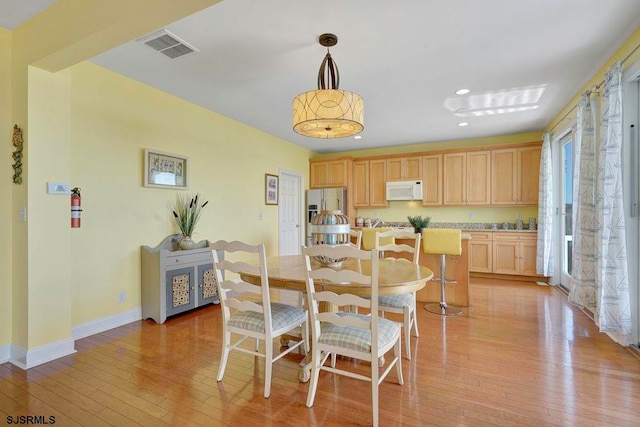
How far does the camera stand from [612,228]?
101 inches

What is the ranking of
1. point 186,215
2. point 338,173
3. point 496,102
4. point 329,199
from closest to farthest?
point 186,215 < point 496,102 < point 329,199 < point 338,173

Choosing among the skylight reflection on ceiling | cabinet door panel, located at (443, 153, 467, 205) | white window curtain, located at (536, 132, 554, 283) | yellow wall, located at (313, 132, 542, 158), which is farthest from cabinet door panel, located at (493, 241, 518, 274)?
the skylight reflection on ceiling

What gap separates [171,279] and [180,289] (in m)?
0.17

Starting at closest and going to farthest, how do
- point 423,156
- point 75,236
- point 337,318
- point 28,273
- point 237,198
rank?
point 337,318
point 28,273
point 75,236
point 237,198
point 423,156

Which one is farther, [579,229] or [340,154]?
[340,154]

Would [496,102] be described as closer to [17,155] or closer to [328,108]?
[328,108]

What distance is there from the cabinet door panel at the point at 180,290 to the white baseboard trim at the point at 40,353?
917mm

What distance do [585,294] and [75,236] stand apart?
481cm

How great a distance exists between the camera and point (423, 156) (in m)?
5.99

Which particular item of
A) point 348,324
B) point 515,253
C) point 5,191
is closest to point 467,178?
point 515,253

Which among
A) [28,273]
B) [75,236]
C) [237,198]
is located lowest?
[28,273]

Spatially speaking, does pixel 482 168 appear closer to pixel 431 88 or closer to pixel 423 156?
pixel 423 156

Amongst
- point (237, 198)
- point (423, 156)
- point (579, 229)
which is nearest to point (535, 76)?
point (579, 229)

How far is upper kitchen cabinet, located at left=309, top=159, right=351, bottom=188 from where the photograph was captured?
6371 mm
